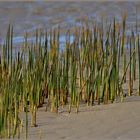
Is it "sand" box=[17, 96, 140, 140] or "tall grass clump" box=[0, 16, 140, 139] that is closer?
"sand" box=[17, 96, 140, 140]

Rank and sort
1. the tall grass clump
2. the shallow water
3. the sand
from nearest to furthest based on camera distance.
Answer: the sand → the tall grass clump → the shallow water

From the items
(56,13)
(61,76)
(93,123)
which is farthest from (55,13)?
(93,123)

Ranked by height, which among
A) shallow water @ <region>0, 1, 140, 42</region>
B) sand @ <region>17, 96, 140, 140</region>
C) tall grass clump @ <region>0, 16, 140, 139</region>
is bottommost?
shallow water @ <region>0, 1, 140, 42</region>

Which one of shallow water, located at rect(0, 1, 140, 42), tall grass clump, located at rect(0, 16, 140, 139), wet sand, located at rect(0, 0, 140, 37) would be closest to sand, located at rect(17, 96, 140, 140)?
tall grass clump, located at rect(0, 16, 140, 139)

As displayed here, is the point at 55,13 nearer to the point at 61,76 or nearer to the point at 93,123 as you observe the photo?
the point at 61,76

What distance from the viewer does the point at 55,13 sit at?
10.1 m

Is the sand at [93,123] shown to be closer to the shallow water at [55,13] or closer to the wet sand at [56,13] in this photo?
the shallow water at [55,13]

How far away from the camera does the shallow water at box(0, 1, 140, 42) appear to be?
9305 millimetres

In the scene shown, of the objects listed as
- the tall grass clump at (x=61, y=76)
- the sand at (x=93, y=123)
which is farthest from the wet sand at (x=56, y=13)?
the sand at (x=93, y=123)

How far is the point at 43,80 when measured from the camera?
5.13m

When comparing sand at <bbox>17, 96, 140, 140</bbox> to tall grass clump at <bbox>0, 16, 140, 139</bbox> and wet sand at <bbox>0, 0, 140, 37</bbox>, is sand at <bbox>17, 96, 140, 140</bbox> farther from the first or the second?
wet sand at <bbox>0, 0, 140, 37</bbox>

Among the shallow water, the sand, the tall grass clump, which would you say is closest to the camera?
the sand

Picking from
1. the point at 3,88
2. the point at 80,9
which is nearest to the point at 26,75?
the point at 3,88

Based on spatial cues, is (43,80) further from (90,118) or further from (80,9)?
(80,9)
